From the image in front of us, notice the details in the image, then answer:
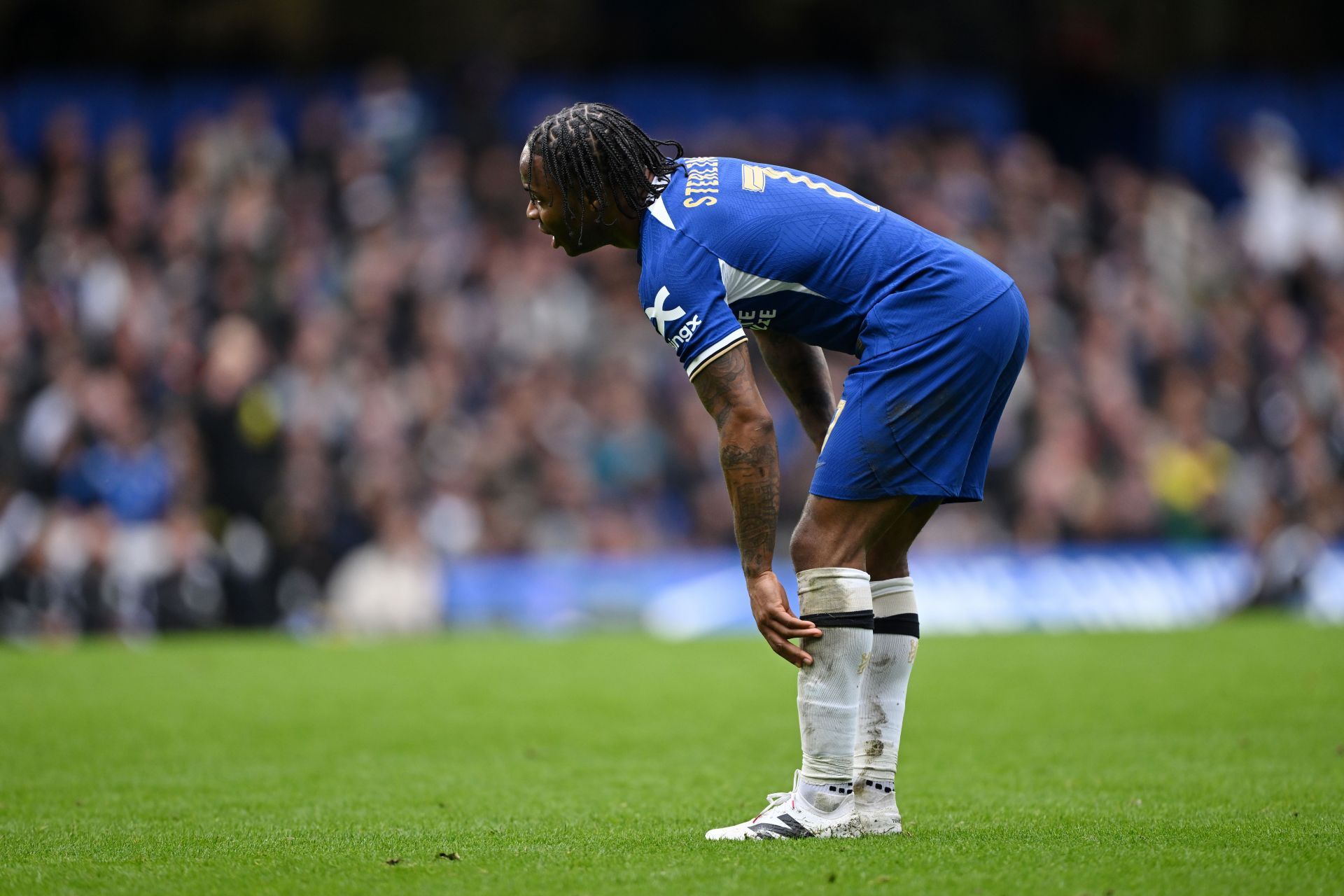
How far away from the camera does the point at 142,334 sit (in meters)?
15.4

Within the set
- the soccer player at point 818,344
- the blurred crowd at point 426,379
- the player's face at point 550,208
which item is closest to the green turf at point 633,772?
the soccer player at point 818,344

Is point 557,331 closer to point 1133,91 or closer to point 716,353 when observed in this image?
point 1133,91

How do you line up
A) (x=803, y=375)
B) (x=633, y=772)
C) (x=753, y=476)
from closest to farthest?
(x=753, y=476)
(x=803, y=375)
(x=633, y=772)

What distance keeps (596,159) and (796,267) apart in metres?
0.75

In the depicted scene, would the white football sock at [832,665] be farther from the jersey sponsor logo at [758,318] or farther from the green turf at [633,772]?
the jersey sponsor logo at [758,318]

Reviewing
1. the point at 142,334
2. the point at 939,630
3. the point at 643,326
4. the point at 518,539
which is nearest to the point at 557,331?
the point at 643,326

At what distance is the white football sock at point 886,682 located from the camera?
16.5ft

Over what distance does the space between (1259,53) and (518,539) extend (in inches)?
648

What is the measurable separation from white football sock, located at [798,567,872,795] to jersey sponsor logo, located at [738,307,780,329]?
2.72 ft

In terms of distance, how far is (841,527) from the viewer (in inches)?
188

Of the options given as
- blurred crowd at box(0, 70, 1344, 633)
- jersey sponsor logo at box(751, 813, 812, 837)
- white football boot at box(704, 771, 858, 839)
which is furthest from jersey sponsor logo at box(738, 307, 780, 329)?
blurred crowd at box(0, 70, 1344, 633)

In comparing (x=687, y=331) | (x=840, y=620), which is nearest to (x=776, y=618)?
(x=840, y=620)

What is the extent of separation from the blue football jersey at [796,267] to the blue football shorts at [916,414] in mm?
66

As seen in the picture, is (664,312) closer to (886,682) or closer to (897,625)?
(897,625)
